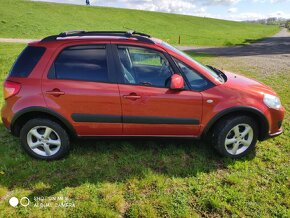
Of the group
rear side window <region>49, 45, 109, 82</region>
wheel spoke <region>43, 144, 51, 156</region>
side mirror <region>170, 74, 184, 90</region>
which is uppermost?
rear side window <region>49, 45, 109, 82</region>

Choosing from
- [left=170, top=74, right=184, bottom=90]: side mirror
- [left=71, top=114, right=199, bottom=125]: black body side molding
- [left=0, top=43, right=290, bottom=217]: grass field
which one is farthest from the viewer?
[left=71, top=114, right=199, bottom=125]: black body side molding

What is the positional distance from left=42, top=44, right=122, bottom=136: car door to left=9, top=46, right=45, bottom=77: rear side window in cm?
25

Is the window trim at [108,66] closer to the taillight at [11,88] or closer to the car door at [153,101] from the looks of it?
the car door at [153,101]

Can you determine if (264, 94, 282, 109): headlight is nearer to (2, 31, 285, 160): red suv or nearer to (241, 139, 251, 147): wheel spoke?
(2, 31, 285, 160): red suv

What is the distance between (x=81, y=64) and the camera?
3.85 meters

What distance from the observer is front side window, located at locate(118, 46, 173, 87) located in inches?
151

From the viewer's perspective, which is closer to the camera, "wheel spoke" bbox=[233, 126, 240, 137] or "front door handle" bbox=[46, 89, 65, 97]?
"front door handle" bbox=[46, 89, 65, 97]

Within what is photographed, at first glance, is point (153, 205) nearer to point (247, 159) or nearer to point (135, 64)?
point (247, 159)

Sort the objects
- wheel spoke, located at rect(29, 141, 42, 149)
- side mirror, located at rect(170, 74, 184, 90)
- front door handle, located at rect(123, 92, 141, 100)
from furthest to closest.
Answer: wheel spoke, located at rect(29, 141, 42, 149) → front door handle, located at rect(123, 92, 141, 100) → side mirror, located at rect(170, 74, 184, 90)

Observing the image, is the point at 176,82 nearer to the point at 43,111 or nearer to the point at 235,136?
the point at 235,136

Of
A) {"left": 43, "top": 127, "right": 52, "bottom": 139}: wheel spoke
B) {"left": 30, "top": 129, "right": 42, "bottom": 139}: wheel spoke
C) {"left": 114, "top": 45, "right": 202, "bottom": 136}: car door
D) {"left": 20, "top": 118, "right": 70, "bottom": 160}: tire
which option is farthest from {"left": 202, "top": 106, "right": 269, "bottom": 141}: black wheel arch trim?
{"left": 30, "top": 129, "right": 42, "bottom": 139}: wheel spoke

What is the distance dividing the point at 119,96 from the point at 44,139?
134 centimetres

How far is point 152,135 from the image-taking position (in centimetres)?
402

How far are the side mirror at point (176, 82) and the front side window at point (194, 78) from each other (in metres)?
0.22
